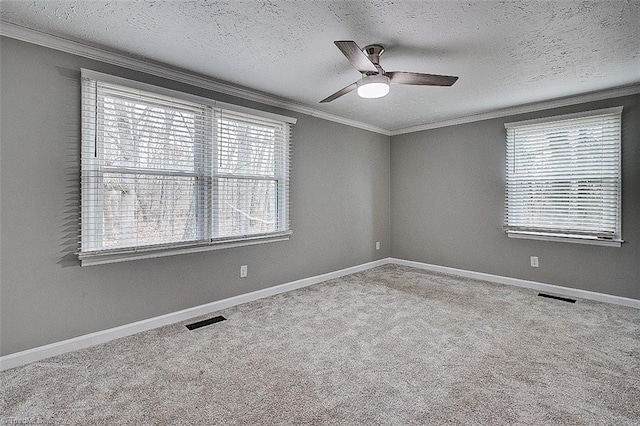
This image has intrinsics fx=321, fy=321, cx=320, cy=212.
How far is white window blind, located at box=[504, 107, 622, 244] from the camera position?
11.8 feet

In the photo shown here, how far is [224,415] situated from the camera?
1749mm

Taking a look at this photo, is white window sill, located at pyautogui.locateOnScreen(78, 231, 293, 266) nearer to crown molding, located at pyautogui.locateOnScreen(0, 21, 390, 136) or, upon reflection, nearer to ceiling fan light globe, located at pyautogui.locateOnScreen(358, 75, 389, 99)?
crown molding, located at pyautogui.locateOnScreen(0, 21, 390, 136)

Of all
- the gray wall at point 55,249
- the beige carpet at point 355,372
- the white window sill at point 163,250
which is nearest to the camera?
the beige carpet at point 355,372

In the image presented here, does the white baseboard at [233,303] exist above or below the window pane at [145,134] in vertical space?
below

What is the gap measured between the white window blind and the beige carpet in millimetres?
1007

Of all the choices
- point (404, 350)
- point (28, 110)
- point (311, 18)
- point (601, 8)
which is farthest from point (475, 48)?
point (28, 110)

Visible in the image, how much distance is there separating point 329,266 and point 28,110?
3577 mm

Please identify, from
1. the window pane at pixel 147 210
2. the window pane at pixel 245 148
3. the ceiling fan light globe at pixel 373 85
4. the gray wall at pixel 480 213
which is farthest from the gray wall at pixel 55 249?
the gray wall at pixel 480 213

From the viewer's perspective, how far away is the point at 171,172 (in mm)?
2986

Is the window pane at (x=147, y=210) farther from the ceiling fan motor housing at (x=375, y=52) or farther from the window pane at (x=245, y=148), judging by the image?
the ceiling fan motor housing at (x=375, y=52)

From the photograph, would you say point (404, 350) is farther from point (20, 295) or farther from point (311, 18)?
point (20, 295)

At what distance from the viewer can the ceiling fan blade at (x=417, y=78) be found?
2.47 m

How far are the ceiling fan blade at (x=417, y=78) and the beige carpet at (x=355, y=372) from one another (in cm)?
209

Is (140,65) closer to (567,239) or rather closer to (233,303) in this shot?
(233,303)
